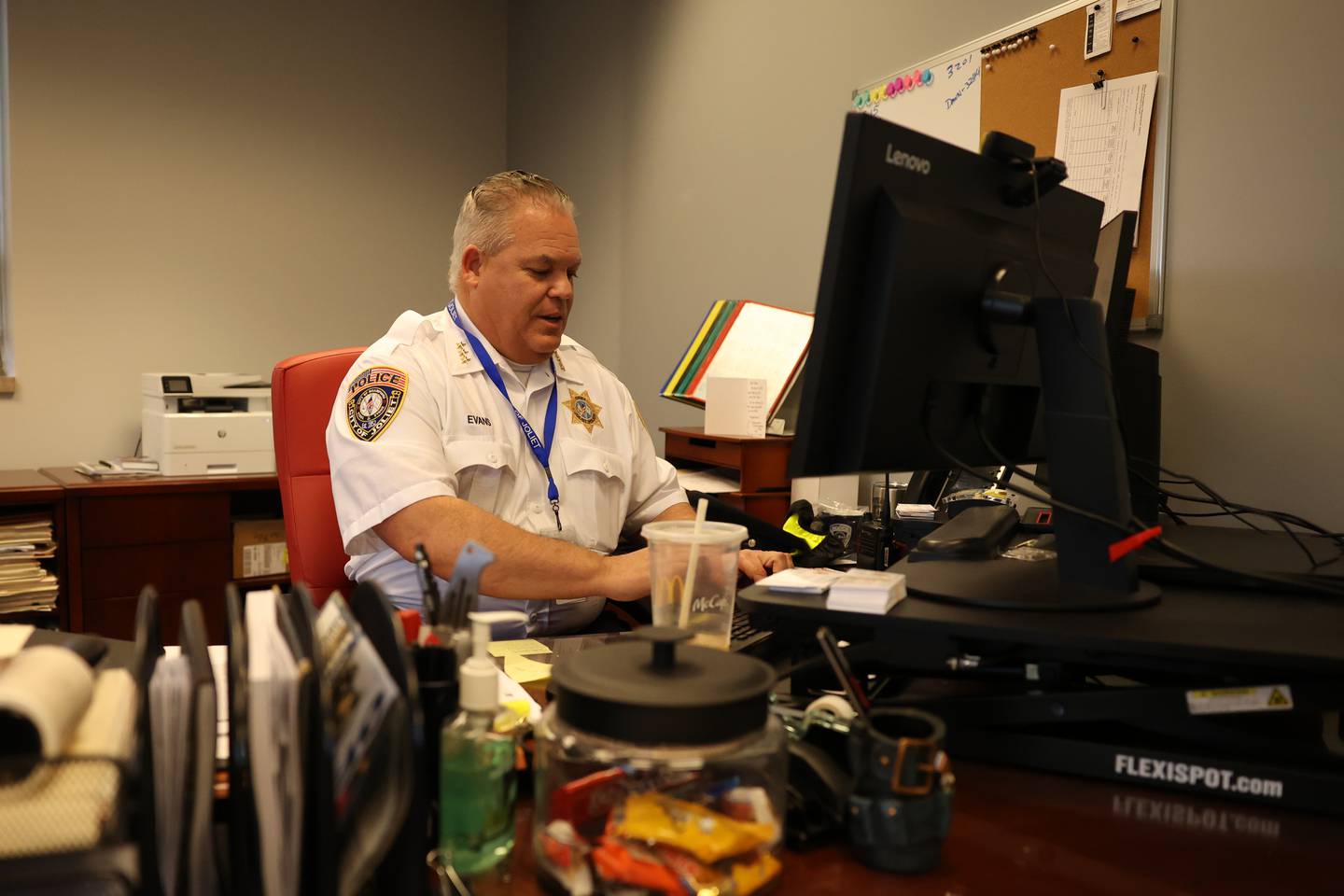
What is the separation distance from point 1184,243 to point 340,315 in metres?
3.52

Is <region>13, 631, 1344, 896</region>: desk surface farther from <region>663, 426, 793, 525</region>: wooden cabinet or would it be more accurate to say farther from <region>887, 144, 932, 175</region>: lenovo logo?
<region>663, 426, 793, 525</region>: wooden cabinet

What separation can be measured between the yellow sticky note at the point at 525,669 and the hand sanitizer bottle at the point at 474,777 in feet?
1.23

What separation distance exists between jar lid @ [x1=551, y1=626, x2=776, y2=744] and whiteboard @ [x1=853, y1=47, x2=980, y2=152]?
1795mm

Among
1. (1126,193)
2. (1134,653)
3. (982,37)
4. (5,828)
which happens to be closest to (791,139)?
(982,37)

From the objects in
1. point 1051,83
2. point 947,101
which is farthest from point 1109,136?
point 947,101

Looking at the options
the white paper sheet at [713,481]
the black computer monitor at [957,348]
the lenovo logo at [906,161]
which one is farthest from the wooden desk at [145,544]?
the lenovo logo at [906,161]

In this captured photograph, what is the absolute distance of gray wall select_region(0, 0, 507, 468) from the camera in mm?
3619

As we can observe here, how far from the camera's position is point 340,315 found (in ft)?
14.2

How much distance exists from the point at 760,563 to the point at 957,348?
541 mm

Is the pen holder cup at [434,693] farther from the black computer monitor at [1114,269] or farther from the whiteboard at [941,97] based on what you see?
the whiteboard at [941,97]

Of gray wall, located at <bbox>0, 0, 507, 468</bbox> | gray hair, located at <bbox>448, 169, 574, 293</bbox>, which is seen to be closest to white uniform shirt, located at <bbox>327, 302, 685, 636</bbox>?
gray hair, located at <bbox>448, 169, 574, 293</bbox>

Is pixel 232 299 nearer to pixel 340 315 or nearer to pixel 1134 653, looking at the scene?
pixel 340 315

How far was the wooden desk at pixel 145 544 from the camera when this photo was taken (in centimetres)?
306

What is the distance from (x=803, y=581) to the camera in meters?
0.92
